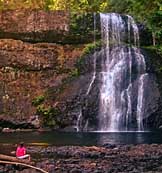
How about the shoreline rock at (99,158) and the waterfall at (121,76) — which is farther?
the waterfall at (121,76)

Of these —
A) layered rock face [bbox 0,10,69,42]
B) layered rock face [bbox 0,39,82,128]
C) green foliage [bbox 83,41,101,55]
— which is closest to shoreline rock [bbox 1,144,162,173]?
layered rock face [bbox 0,39,82,128]

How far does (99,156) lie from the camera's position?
23.4 meters

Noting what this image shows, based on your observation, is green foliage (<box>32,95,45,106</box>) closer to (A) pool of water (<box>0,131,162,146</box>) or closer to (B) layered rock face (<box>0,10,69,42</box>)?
(B) layered rock face (<box>0,10,69,42</box>)

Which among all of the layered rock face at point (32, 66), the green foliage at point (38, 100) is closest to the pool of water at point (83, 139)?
the green foliage at point (38, 100)

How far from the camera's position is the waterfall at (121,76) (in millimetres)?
39000

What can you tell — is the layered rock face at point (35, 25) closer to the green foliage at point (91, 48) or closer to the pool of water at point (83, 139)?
the green foliage at point (91, 48)

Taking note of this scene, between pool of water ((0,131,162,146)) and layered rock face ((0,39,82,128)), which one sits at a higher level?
layered rock face ((0,39,82,128))

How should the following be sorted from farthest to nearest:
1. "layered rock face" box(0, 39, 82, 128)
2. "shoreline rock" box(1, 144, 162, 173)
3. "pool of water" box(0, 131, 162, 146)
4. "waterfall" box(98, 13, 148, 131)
Result: "layered rock face" box(0, 39, 82, 128) → "waterfall" box(98, 13, 148, 131) → "pool of water" box(0, 131, 162, 146) → "shoreline rock" box(1, 144, 162, 173)

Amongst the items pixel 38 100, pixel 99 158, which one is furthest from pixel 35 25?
pixel 99 158

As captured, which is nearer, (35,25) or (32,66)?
(32,66)

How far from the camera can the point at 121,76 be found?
1642 inches

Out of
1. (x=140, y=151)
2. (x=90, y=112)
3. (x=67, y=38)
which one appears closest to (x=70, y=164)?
(x=140, y=151)

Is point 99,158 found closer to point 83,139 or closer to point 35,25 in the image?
point 83,139

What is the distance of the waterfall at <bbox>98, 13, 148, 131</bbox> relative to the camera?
39000 millimetres
